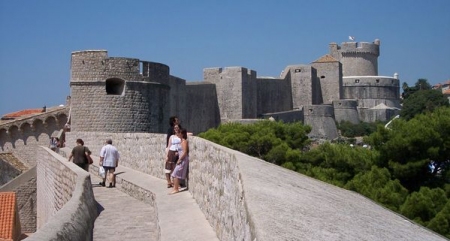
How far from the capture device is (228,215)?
4406mm

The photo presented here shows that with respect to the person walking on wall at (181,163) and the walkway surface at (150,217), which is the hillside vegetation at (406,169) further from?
the person walking on wall at (181,163)

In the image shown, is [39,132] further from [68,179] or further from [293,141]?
[68,179]

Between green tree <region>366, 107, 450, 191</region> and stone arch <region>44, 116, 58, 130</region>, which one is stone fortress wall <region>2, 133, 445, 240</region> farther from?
stone arch <region>44, 116, 58, 130</region>

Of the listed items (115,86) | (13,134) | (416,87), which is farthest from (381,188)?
(416,87)

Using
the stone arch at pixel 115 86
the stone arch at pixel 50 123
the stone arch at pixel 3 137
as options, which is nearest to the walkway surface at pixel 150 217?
the stone arch at pixel 115 86

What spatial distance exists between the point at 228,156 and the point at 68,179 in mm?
4473

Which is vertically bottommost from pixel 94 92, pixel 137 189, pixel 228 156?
pixel 137 189

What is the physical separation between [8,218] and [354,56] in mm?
51610

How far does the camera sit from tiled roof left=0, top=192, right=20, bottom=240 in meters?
14.4

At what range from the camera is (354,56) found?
62875 mm

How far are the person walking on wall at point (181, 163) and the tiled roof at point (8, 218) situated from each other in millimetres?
7153

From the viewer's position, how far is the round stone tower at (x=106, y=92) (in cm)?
1734

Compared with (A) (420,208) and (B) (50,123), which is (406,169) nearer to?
(A) (420,208)

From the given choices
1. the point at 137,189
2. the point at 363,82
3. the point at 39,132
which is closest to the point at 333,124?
the point at 363,82
